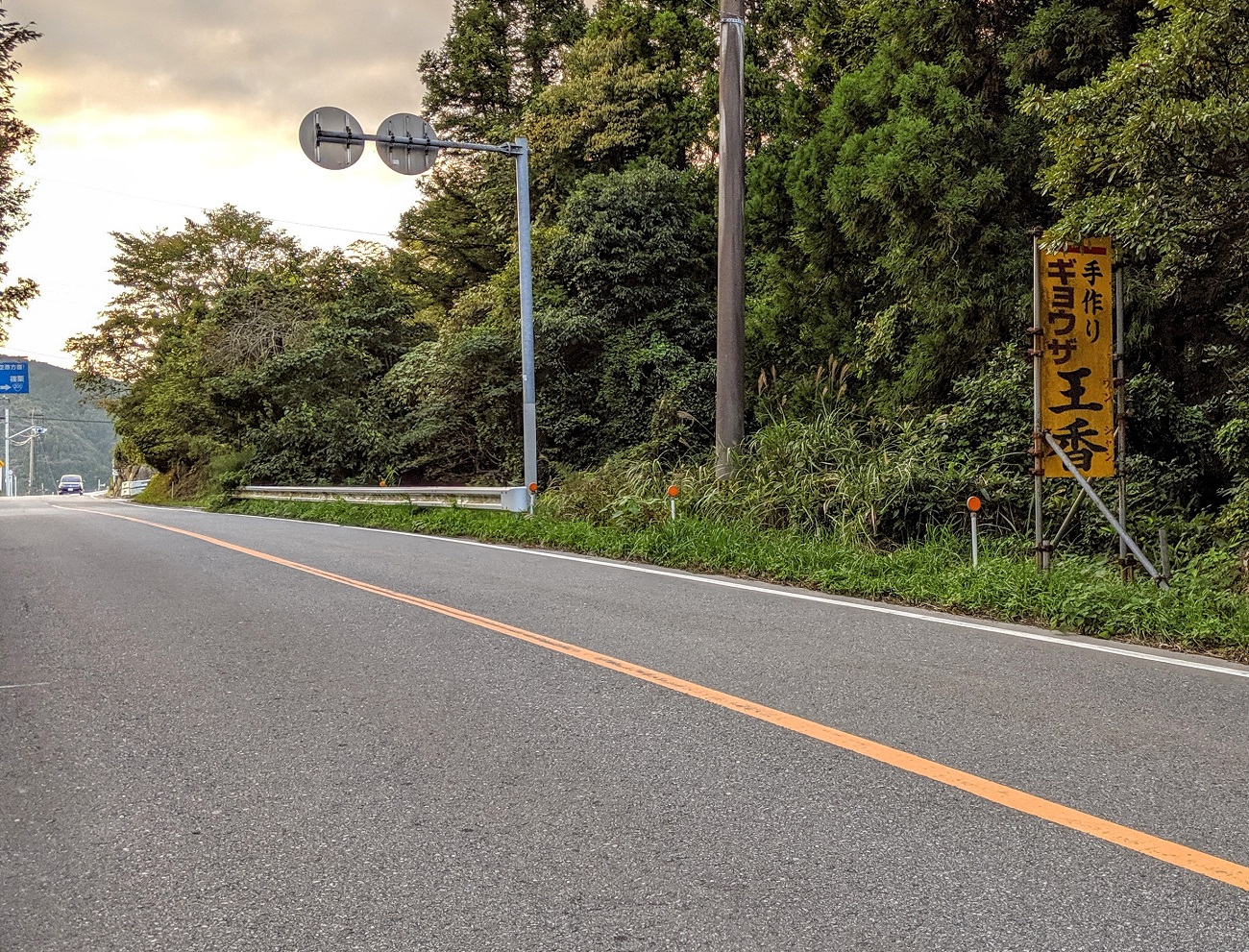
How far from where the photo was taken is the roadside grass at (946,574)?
6734mm

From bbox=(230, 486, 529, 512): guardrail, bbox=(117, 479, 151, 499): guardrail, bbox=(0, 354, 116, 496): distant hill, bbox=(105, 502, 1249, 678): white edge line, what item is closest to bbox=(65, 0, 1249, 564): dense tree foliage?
bbox=(105, 502, 1249, 678): white edge line

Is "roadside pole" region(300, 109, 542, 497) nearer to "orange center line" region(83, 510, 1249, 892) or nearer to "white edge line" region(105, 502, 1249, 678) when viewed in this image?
"white edge line" region(105, 502, 1249, 678)

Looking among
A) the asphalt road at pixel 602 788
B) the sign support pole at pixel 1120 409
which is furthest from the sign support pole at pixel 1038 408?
the asphalt road at pixel 602 788

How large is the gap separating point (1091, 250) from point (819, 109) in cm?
1258

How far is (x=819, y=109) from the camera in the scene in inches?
786

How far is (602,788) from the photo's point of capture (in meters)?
3.79

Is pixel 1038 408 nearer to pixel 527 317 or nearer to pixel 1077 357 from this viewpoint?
pixel 1077 357

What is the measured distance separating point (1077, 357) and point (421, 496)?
11965 millimetres

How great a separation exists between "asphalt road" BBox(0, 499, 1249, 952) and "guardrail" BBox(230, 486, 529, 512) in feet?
26.5

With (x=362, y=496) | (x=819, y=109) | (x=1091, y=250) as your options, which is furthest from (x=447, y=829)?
(x=819, y=109)

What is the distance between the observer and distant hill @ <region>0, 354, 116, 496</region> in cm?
12162

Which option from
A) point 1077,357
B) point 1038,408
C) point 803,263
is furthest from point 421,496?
point 1077,357

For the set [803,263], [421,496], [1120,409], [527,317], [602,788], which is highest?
[803,263]

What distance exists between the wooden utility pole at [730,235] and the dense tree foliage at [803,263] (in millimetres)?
529
